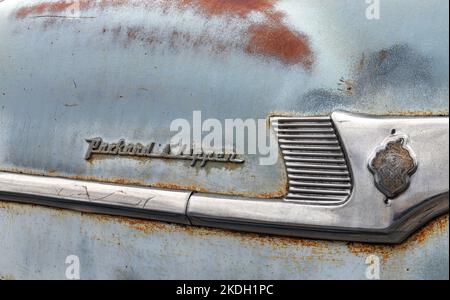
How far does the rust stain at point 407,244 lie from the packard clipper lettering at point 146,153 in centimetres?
34

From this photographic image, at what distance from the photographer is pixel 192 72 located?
1.74 m

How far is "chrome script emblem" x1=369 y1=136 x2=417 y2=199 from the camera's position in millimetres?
1453

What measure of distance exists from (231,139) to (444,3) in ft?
1.89

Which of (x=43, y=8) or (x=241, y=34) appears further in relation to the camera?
(x=43, y=8)

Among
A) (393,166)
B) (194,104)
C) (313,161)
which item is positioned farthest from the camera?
(194,104)

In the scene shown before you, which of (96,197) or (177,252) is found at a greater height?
(96,197)

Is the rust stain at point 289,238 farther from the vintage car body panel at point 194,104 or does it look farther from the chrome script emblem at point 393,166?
the chrome script emblem at point 393,166

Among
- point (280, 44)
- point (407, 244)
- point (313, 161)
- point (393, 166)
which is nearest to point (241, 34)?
point (280, 44)

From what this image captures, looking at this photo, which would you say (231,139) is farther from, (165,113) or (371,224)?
(371,224)

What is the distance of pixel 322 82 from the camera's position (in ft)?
5.22

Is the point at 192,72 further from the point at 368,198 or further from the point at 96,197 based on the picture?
the point at 368,198

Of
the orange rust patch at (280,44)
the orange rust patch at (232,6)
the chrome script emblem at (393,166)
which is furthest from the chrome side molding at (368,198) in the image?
the orange rust patch at (232,6)

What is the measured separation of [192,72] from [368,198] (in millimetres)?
558
